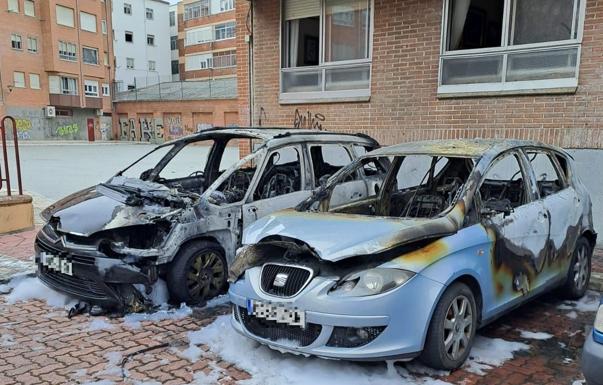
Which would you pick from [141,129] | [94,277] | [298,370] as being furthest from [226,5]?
[298,370]

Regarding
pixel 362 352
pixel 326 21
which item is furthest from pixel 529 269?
pixel 326 21

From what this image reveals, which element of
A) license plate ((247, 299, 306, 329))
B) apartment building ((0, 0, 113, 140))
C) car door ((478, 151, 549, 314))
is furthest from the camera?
apartment building ((0, 0, 113, 140))

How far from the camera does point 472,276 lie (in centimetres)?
356

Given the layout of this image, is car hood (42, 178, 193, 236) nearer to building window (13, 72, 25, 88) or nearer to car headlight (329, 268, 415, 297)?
car headlight (329, 268, 415, 297)

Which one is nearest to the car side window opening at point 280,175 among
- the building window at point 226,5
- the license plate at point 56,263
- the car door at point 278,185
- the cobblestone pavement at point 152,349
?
the car door at point 278,185

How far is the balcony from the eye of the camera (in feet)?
148

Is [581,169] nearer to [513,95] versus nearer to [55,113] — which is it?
[513,95]

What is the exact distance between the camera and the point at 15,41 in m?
42.3

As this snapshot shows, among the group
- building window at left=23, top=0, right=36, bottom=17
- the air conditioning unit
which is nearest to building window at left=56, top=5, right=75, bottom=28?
building window at left=23, top=0, right=36, bottom=17

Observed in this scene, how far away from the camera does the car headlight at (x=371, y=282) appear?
3.20 metres

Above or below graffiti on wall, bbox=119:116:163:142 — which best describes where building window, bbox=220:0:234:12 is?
above

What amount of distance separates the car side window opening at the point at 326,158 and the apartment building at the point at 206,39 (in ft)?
161

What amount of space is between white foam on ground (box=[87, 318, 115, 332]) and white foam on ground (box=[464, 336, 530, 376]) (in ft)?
10.1

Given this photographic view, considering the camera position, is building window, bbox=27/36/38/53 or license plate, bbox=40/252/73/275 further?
building window, bbox=27/36/38/53
